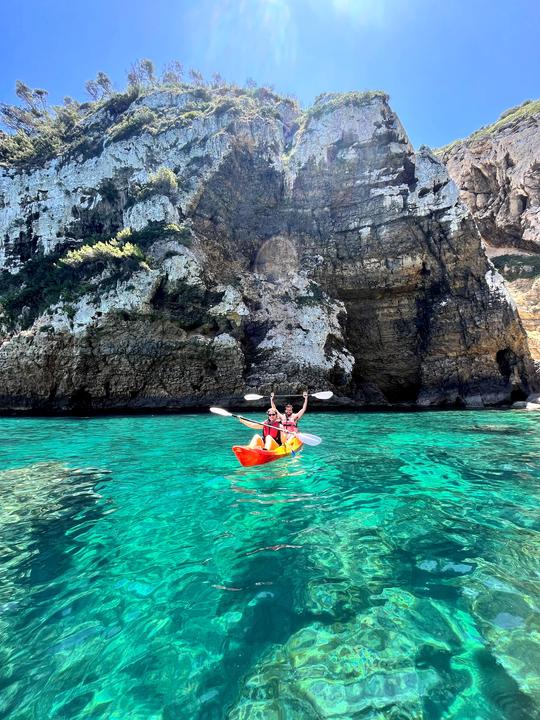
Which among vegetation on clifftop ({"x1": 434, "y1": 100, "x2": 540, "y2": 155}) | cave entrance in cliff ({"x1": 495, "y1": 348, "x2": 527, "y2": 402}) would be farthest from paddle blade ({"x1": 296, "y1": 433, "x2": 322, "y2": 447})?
vegetation on clifftop ({"x1": 434, "y1": 100, "x2": 540, "y2": 155})

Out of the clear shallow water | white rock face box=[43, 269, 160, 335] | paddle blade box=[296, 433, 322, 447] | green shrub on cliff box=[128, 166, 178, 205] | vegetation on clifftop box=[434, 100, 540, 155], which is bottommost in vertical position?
the clear shallow water

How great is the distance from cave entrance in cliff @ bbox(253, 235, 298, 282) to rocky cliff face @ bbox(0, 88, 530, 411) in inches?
4.5

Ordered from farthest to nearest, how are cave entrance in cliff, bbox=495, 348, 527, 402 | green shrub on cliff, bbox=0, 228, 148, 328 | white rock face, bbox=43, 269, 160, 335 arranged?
cave entrance in cliff, bbox=495, 348, 527, 402 → green shrub on cliff, bbox=0, 228, 148, 328 → white rock face, bbox=43, 269, 160, 335

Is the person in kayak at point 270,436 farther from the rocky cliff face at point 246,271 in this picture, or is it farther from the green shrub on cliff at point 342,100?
the green shrub on cliff at point 342,100

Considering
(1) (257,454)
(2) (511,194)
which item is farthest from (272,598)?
(2) (511,194)

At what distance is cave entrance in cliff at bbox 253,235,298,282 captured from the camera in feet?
89.1

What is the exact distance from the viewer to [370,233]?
2561 centimetres

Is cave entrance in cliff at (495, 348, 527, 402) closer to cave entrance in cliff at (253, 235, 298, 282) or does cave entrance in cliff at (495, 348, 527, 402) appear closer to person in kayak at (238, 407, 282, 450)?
cave entrance in cliff at (253, 235, 298, 282)

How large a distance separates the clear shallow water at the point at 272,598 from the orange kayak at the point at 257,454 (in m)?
1.00

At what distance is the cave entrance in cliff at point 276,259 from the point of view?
1069 inches

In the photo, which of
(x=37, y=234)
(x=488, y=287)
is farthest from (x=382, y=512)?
(x=37, y=234)

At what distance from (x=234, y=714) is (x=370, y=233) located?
88.8 ft

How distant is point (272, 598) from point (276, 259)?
26.3 m

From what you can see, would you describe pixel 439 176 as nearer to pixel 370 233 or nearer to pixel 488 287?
pixel 370 233
